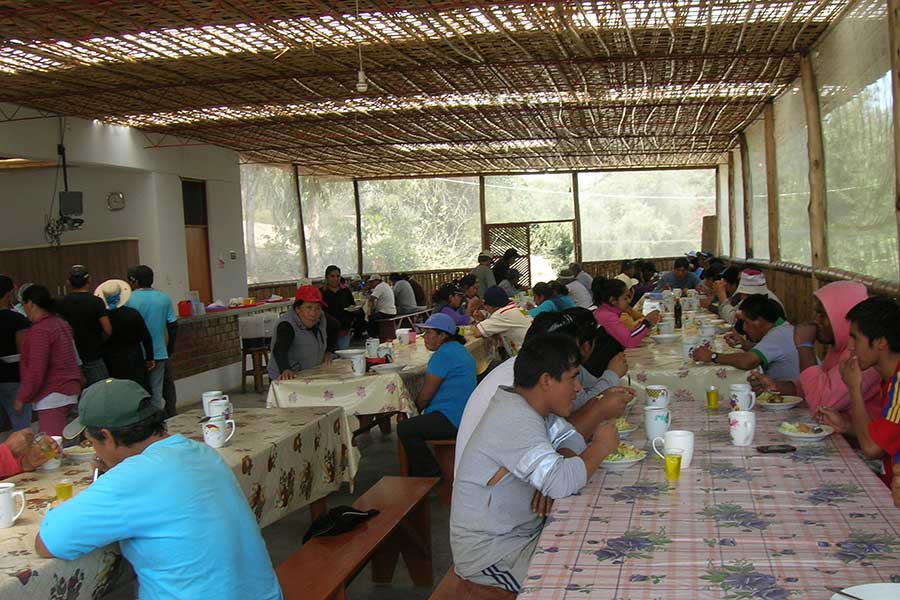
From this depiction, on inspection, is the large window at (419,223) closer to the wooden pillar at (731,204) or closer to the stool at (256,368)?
the wooden pillar at (731,204)

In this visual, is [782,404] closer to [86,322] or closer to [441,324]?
[441,324]

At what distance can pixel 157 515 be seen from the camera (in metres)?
2.41

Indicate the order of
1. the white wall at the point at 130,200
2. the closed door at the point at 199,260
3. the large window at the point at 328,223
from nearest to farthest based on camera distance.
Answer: the white wall at the point at 130,200 → the closed door at the point at 199,260 → the large window at the point at 328,223

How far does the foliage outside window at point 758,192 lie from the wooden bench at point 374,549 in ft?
36.2

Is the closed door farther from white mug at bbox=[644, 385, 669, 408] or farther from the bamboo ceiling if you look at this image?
white mug at bbox=[644, 385, 669, 408]

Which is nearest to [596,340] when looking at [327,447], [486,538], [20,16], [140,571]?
[327,447]

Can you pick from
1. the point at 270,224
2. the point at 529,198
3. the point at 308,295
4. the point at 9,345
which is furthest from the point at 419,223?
the point at 9,345

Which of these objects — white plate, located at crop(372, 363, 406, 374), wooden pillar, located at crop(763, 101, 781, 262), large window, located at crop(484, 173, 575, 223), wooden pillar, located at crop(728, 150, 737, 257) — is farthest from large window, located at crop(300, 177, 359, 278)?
white plate, located at crop(372, 363, 406, 374)

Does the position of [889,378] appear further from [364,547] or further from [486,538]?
[364,547]

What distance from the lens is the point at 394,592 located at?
450cm

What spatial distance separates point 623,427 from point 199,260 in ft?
38.2

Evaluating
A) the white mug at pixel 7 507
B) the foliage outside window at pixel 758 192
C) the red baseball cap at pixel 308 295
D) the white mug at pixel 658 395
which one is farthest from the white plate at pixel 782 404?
the foliage outside window at pixel 758 192

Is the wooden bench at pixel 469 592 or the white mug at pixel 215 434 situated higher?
the white mug at pixel 215 434

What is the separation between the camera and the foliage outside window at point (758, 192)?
1445cm
